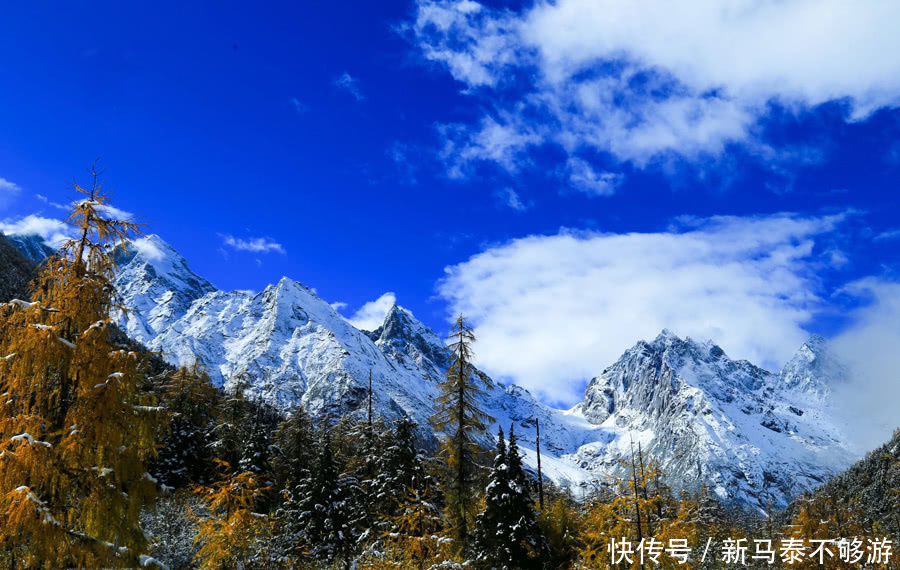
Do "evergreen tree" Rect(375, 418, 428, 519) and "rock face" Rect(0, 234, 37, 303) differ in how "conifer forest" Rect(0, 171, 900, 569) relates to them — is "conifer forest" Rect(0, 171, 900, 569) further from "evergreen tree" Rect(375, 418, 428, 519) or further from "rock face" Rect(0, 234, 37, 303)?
"rock face" Rect(0, 234, 37, 303)

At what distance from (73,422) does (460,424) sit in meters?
19.5

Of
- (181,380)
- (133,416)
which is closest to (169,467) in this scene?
(181,380)

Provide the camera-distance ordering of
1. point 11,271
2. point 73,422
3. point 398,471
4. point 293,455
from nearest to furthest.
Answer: point 73,422 < point 398,471 < point 293,455 < point 11,271

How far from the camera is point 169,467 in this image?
41.9 m

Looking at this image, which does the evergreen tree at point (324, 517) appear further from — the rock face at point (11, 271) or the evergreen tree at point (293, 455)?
the rock face at point (11, 271)

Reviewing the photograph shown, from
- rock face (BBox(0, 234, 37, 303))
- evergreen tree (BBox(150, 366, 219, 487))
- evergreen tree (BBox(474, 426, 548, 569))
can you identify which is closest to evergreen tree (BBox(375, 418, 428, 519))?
evergreen tree (BBox(474, 426, 548, 569))

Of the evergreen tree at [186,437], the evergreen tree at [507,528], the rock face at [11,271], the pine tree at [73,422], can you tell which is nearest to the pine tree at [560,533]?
the evergreen tree at [507,528]

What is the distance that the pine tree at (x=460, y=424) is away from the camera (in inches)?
980

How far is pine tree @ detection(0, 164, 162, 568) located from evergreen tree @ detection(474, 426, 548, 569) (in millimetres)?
18391

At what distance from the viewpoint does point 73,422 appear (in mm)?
7098

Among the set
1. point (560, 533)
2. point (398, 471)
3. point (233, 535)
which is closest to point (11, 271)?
point (398, 471)

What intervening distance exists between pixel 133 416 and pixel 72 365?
1017 millimetres

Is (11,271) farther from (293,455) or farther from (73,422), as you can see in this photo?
(73,422)

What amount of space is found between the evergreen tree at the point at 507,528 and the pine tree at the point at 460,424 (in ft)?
3.53
